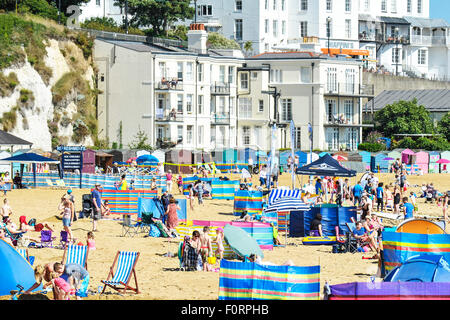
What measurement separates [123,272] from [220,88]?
161ft

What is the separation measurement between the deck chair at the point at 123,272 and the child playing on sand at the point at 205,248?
120 inches

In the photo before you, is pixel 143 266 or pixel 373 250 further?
pixel 373 250

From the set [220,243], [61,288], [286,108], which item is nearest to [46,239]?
[220,243]

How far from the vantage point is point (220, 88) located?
220 ft

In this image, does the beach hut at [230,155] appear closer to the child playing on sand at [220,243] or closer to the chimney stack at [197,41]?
the chimney stack at [197,41]

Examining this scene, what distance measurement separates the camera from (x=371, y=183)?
39.7m

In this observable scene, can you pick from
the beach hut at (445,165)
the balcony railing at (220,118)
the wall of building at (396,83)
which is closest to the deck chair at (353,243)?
the beach hut at (445,165)

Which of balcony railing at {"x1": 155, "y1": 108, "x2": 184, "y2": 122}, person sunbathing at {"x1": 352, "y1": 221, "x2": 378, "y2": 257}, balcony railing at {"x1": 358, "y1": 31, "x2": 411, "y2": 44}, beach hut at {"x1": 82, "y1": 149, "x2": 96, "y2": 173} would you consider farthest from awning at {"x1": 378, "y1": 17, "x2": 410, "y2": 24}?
person sunbathing at {"x1": 352, "y1": 221, "x2": 378, "y2": 257}

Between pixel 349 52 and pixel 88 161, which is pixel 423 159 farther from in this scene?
pixel 349 52

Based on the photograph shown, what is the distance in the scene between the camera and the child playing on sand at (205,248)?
21.1 m

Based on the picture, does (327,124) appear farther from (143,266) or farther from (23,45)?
(143,266)
